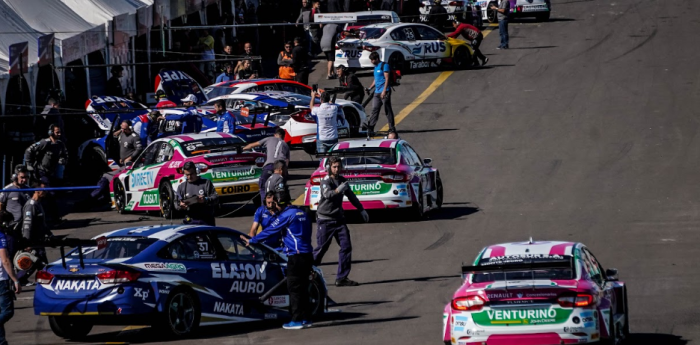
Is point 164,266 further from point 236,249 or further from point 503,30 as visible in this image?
point 503,30

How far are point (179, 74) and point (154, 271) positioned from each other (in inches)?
657

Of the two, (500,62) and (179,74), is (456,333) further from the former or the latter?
(500,62)

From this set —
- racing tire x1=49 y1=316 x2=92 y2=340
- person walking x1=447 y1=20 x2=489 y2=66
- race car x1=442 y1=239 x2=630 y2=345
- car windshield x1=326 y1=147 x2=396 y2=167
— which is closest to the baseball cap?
car windshield x1=326 y1=147 x2=396 y2=167

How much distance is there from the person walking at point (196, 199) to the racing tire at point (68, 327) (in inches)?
155

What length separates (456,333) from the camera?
431 inches

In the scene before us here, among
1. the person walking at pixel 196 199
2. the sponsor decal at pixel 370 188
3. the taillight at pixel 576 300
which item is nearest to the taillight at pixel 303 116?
the sponsor decal at pixel 370 188

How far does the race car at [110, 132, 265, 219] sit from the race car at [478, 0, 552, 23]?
75.1 feet

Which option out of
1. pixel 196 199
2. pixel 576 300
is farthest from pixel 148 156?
pixel 576 300

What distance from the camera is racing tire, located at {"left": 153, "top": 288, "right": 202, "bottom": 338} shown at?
12.7 metres

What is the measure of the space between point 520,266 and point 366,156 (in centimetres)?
929

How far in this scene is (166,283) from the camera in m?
12.7

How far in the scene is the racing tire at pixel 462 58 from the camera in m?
36.0

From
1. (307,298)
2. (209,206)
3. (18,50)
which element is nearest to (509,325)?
(307,298)

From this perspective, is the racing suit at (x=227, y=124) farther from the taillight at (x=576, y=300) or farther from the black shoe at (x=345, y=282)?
the taillight at (x=576, y=300)
